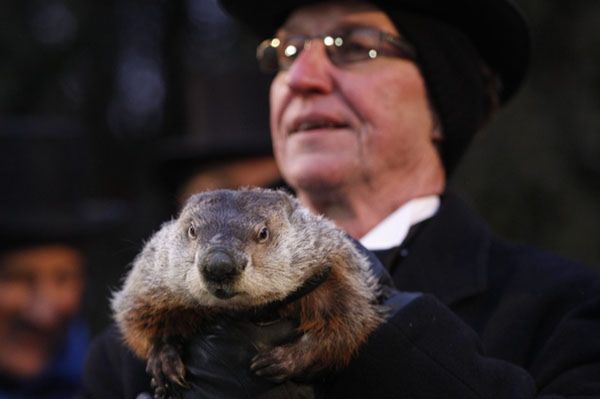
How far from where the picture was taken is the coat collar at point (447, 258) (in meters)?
3.26

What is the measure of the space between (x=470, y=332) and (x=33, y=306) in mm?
3946

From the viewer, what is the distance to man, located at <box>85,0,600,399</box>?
309cm

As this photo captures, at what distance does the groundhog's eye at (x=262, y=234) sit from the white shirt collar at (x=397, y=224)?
3.00ft

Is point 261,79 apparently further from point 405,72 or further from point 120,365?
point 120,365

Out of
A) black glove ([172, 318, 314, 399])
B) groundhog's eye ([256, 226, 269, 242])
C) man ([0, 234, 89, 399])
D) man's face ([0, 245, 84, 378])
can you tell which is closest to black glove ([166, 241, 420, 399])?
black glove ([172, 318, 314, 399])

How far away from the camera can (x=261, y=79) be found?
296 inches

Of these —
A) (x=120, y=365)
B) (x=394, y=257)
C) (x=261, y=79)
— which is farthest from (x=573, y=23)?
(x=120, y=365)

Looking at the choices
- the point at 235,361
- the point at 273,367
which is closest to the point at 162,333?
the point at 235,361

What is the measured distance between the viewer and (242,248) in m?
2.41

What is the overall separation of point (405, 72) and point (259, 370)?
1565mm

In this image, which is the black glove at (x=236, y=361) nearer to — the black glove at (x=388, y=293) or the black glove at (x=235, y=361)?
the black glove at (x=235, y=361)

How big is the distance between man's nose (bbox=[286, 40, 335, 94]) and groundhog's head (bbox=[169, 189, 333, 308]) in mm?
862

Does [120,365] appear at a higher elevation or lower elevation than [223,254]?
lower

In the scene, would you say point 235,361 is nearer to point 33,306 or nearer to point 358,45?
point 358,45
